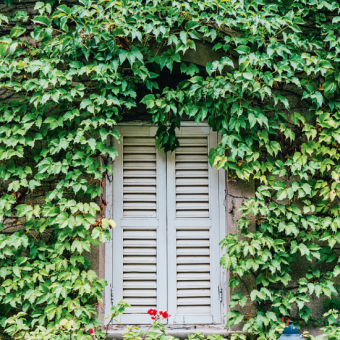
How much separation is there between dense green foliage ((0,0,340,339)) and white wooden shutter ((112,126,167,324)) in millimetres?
215

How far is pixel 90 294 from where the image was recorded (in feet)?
9.39

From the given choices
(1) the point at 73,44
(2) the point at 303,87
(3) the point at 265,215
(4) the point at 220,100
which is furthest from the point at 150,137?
(2) the point at 303,87

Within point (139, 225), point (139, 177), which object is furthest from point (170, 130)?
point (139, 225)

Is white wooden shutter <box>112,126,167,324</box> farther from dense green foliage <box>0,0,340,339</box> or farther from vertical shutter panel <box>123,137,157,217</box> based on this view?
dense green foliage <box>0,0,340,339</box>

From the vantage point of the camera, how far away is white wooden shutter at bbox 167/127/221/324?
10.4 ft

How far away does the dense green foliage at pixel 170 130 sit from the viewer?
2.86 metres

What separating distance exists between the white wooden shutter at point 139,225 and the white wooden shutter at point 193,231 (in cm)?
9

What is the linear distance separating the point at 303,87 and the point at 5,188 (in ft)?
9.43

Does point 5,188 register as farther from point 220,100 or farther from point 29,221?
point 220,100

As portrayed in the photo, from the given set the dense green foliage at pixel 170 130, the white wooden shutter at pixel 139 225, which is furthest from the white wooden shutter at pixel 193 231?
the dense green foliage at pixel 170 130

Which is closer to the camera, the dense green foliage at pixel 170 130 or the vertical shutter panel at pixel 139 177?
the dense green foliage at pixel 170 130

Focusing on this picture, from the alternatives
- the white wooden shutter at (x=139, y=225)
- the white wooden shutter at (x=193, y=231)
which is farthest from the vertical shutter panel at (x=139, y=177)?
the white wooden shutter at (x=193, y=231)

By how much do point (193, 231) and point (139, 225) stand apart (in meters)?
0.51

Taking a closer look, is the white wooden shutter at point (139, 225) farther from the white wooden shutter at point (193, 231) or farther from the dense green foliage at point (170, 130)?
the dense green foliage at point (170, 130)
